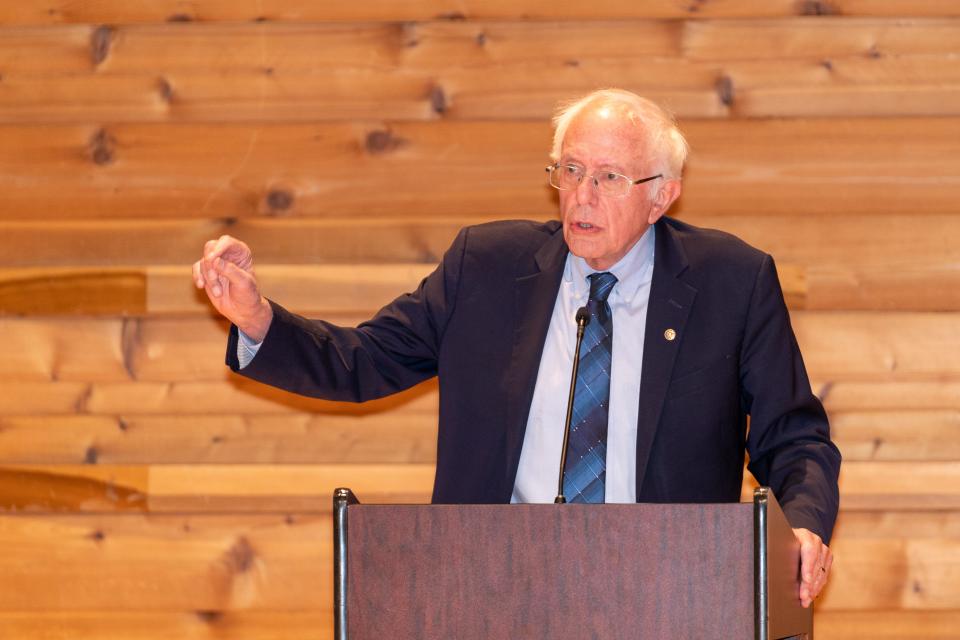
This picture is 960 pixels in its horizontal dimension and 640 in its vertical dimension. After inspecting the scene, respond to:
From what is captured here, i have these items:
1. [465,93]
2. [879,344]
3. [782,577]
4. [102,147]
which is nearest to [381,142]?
[465,93]

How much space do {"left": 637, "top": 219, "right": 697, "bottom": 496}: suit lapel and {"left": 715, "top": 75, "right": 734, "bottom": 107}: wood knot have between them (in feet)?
2.88

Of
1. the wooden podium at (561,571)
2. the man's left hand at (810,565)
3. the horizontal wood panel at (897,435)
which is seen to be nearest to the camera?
the wooden podium at (561,571)

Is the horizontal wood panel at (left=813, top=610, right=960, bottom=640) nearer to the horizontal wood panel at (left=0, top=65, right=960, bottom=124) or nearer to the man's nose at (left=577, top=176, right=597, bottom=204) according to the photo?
the horizontal wood panel at (left=0, top=65, right=960, bottom=124)

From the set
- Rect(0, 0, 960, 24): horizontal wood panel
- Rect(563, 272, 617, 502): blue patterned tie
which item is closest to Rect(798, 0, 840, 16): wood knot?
Rect(0, 0, 960, 24): horizontal wood panel

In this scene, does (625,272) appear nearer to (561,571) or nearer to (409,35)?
(561,571)

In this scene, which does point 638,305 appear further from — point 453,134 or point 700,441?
point 453,134

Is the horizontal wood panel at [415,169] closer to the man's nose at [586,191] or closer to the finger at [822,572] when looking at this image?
the man's nose at [586,191]

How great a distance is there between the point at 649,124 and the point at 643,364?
1.54 ft

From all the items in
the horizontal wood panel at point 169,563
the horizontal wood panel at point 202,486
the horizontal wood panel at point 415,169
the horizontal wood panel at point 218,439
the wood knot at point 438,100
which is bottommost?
the horizontal wood panel at point 169,563

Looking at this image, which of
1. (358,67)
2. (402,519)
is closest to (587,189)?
(402,519)

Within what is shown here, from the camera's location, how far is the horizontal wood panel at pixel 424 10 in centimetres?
323

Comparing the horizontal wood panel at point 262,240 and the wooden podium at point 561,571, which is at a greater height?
the horizontal wood panel at point 262,240

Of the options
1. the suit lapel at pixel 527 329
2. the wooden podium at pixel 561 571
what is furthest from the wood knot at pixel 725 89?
the wooden podium at pixel 561 571

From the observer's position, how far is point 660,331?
2.33m
